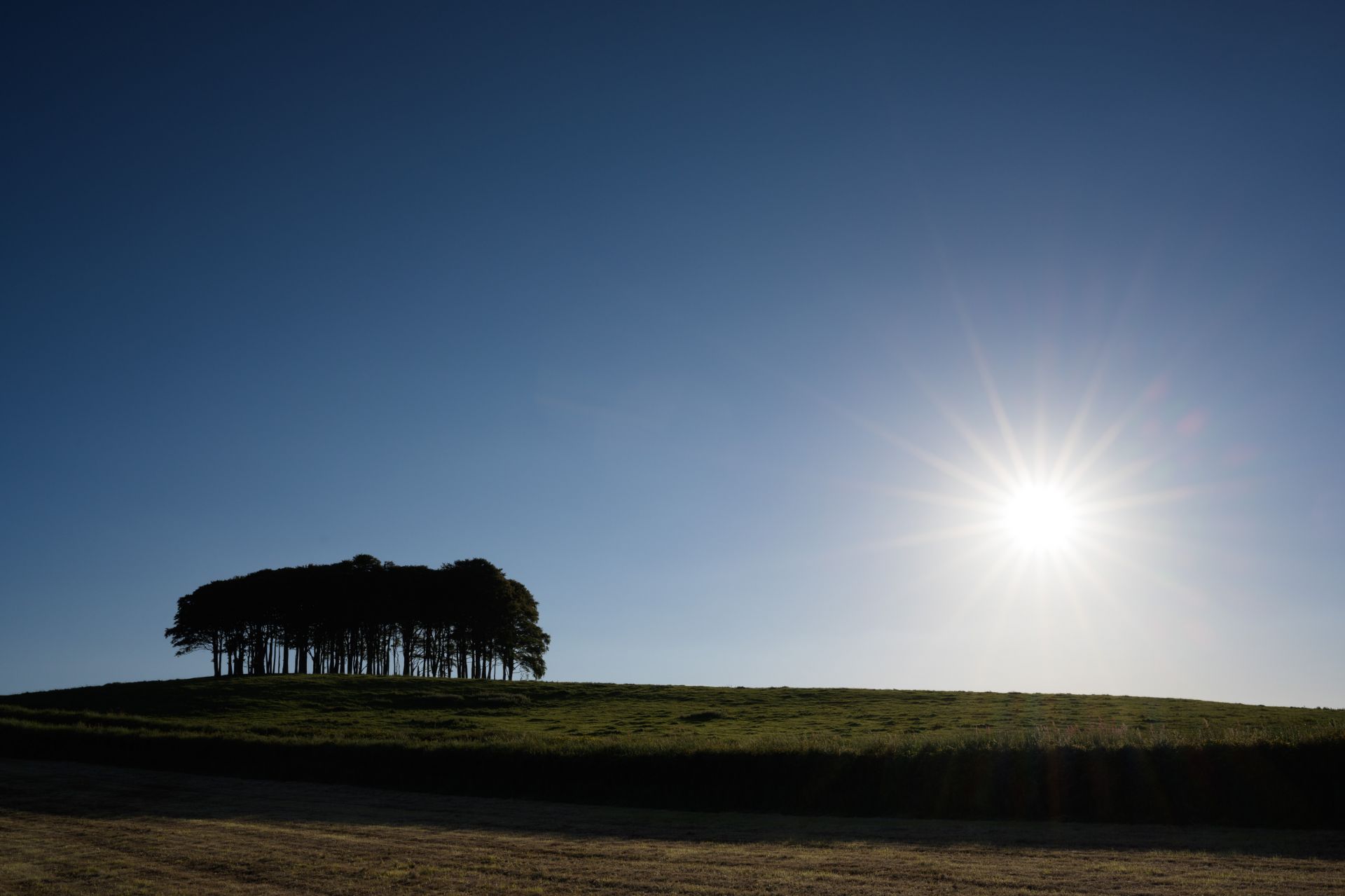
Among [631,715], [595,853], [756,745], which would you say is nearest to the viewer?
[595,853]

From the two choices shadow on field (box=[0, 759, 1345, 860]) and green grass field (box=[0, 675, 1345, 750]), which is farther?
green grass field (box=[0, 675, 1345, 750])

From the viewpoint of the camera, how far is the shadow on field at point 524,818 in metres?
19.9

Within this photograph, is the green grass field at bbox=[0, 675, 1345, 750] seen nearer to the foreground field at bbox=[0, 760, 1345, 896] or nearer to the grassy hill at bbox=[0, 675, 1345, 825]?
the grassy hill at bbox=[0, 675, 1345, 825]

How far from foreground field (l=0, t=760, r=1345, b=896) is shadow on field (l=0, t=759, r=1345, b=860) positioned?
115 millimetres

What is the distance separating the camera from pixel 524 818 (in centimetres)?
2656

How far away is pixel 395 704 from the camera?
2452 inches

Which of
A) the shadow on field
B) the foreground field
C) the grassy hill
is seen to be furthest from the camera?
the grassy hill

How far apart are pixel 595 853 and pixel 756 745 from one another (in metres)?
11.8

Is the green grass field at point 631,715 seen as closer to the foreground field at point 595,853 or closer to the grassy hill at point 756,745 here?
the grassy hill at point 756,745

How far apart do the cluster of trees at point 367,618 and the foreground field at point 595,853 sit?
65871 millimetres

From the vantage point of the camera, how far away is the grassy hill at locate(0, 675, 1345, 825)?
23141 millimetres

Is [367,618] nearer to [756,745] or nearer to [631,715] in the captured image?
[631,715]

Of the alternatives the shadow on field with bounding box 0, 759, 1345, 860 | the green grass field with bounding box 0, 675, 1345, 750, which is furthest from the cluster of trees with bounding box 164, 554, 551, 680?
the shadow on field with bounding box 0, 759, 1345, 860

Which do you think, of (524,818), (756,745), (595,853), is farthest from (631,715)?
(595,853)
